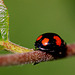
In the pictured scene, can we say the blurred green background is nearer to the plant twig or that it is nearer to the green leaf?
the green leaf

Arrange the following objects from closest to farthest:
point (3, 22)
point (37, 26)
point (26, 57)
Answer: point (26, 57) < point (3, 22) < point (37, 26)

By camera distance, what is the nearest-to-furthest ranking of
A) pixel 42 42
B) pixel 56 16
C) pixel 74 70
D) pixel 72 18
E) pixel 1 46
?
pixel 1 46 → pixel 42 42 → pixel 72 18 → pixel 74 70 → pixel 56 16

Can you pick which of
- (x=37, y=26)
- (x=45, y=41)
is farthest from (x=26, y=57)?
(x=37, y=26)

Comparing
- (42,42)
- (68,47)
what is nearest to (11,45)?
(42,42)

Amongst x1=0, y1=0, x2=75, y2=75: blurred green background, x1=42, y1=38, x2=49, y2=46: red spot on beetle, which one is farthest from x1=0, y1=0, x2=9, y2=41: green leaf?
x1=0, y1=0, x2=75, y2=75: blurred green background

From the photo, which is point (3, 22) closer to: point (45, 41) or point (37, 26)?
point (45, 41)

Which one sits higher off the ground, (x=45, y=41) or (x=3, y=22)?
(x=3, y=22)

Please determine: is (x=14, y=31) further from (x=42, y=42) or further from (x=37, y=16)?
(x=42, y=42)
